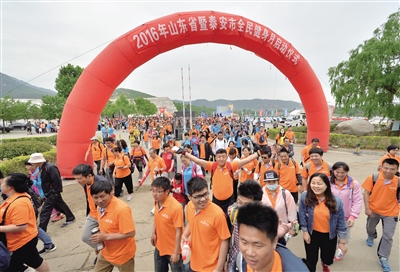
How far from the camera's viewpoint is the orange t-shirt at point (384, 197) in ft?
9.72

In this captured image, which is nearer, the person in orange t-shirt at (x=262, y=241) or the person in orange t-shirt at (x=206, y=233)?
the person in orange t-shirt at (x=262, y=241)

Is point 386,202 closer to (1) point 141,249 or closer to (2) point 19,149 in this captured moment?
(1) point 141,249

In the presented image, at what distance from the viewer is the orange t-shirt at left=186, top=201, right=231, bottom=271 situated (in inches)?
77.8

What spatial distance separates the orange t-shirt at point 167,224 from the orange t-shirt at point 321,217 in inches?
63.7

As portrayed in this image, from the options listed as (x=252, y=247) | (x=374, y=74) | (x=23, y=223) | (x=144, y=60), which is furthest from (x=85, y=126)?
(x=374, y=74)

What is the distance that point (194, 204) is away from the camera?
2.07 meters

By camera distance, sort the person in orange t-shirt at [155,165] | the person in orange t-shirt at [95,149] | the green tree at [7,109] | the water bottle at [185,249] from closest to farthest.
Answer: the water bottle at [185,249]
the person in orange t-shirt at [155,165]
the person in orange t-shirt at [95,149]
the green tree at [7,109]

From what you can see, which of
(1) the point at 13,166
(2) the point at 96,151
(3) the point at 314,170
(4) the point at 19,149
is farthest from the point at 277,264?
(4) the point at 19,149

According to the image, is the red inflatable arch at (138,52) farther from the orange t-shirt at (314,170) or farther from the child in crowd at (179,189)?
the orange t-shirt at (314,170)

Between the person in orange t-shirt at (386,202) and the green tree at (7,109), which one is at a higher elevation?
the green tree at (7,109)

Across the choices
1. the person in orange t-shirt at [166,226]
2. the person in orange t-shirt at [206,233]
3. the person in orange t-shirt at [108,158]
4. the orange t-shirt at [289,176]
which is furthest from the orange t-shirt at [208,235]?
the person in orange t-shirt at [108,158]

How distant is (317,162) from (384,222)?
1214 mm

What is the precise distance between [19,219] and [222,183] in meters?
2.69

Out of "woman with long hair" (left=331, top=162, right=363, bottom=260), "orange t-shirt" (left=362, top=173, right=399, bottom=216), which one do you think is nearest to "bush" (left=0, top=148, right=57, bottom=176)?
"woman with long hair" (left=331, top=162, right=363, bottom=260)
